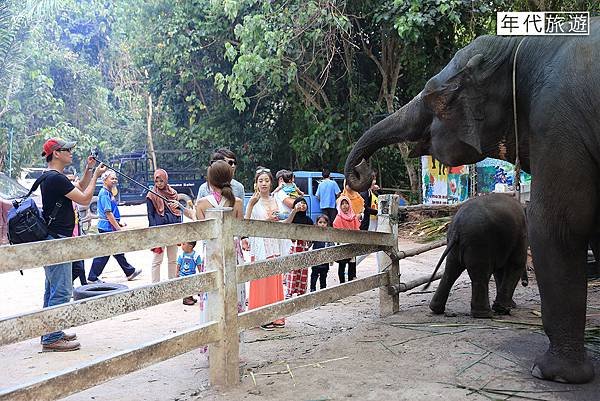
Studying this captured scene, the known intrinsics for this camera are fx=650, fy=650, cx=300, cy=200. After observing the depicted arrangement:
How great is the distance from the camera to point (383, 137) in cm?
515

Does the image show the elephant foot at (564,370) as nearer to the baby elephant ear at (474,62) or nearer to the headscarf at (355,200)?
the baby elephant ear at (474,62)

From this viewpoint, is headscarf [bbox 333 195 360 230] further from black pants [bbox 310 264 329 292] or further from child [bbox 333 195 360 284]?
black pants [bbox 310 264 329 292]

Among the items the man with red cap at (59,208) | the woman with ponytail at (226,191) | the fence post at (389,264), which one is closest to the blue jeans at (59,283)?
the man with red cap at (59,208)

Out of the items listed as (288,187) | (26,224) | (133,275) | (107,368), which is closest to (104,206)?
(133,275)

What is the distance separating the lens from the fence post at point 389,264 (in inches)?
238

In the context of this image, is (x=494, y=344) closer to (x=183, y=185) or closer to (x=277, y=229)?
(x=277, y=229)

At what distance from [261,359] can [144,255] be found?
27.4 ft

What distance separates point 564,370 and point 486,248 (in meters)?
2.01

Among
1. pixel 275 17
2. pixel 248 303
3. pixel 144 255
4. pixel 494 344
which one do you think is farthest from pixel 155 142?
pixel 494 344

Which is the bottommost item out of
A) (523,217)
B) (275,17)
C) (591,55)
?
(523,217)

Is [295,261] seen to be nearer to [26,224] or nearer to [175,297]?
[175,297]

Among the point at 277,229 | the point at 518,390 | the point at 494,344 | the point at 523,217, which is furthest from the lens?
the point at 523,217

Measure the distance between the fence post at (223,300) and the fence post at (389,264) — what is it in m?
2.36

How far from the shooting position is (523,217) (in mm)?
6145
